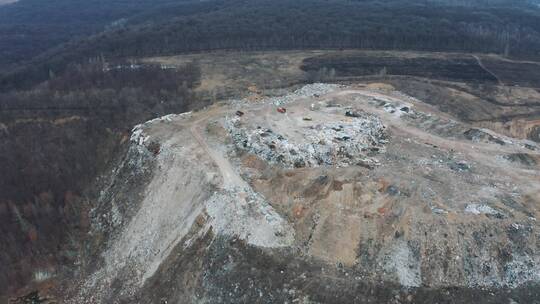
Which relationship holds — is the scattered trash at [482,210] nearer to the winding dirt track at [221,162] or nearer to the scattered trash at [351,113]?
the winding dirt track at [221,162]

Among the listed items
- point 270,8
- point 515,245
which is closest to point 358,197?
point 515,245

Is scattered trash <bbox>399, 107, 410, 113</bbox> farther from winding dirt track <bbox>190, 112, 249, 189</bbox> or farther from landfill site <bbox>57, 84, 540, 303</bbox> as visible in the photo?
winding dirt track <bbox>190, 112, 249, 189</bbox>

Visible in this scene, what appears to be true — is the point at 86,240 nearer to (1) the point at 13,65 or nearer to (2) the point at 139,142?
(2) the point at 139,142

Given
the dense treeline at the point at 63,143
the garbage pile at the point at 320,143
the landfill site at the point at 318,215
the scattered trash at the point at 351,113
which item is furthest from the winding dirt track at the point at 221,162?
the scattered trash at the point at 351,113

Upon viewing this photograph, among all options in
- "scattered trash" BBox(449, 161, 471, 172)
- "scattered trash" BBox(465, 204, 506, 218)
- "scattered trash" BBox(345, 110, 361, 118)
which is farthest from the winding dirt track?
"scattered trash" BBox(449, 161, 471, 172)

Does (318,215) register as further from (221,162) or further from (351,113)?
(351,113)

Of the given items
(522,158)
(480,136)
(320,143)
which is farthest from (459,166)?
(320,143)
